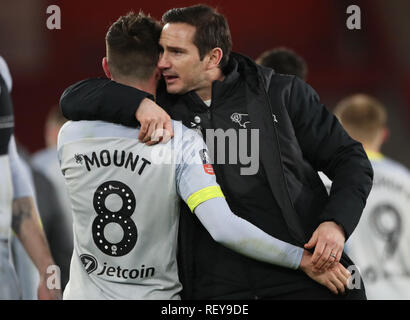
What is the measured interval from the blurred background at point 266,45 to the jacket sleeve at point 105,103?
3499 millimetres

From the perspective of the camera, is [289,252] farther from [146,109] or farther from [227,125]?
[146,109]

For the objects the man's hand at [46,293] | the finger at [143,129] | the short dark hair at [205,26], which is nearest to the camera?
the finger at [143,129]

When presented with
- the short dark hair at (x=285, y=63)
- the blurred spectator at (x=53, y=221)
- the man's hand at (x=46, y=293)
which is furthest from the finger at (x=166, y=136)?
the blurred spectator at (x=53, y=221)

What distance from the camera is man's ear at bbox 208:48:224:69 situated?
2303mm

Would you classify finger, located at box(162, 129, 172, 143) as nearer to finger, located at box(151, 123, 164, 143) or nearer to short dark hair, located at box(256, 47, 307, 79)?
finger, located at box(151, 123, 164, 143)

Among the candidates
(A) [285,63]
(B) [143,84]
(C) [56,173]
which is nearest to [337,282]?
(B) [143,84]

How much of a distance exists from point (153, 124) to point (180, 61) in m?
0.38

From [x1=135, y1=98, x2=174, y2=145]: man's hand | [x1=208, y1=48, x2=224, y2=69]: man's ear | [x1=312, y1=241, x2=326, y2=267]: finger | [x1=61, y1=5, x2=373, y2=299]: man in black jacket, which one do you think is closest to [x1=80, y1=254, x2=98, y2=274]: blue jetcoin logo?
[x1=61, y1=5, x2=373, y2=299]: man in black jacket

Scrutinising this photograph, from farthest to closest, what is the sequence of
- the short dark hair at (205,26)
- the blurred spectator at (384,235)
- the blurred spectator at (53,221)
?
the blurred spectator at (53,221), the blurred spectator at (384,235), the short dark hair at (205,26)

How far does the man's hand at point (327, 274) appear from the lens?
200cm

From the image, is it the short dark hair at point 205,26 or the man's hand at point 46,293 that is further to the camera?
the man's hand at point 46,293

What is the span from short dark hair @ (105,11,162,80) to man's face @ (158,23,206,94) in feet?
0.15

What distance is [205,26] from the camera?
231cm

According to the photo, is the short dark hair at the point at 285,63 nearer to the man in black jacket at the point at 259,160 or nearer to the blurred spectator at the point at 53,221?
the man in black jacket at the point at 259,160
